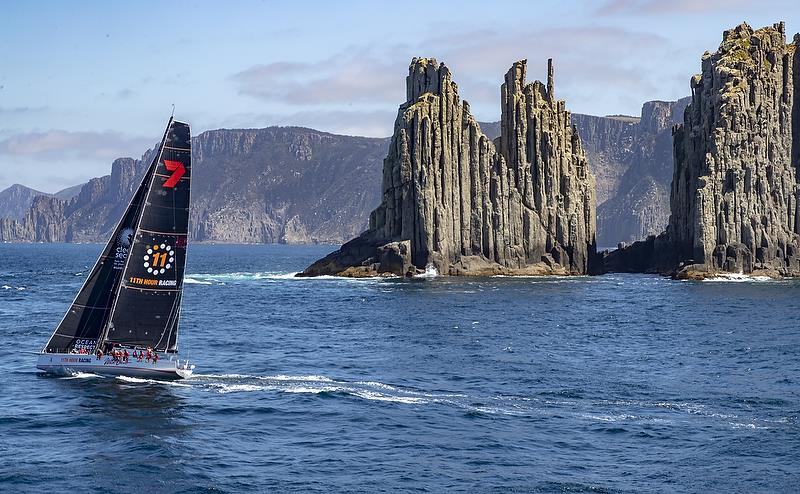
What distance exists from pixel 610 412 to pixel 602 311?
53.0 metres

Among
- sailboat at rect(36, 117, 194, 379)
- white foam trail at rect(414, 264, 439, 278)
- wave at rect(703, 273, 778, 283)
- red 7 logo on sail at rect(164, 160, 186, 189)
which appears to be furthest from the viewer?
white foam trail at rect(414, 264, 439, 278)

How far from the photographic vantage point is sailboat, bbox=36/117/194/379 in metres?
54.9

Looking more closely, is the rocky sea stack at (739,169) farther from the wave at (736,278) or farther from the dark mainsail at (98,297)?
the dark mainsail at (98,297)

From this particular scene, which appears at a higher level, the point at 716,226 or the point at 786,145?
the point at 786,145

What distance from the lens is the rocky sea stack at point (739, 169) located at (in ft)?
490

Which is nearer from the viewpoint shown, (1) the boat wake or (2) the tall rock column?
(1) the boat wake

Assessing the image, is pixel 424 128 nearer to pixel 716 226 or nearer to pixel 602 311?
pixel 716 226

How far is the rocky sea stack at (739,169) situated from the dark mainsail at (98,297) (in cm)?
10390

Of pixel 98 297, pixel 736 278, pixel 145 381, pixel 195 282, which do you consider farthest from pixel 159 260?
pixel 736 278

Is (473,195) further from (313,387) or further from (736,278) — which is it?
(313,387)

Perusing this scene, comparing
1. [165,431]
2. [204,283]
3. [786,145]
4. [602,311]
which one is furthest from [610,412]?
[786,145]

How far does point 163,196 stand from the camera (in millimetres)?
54531

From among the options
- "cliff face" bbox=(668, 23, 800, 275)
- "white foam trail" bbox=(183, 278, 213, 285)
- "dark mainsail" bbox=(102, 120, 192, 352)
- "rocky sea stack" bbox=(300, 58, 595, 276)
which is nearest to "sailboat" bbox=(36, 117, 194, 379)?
"dark mainsail" bbox=(102, 120, 192, 352)

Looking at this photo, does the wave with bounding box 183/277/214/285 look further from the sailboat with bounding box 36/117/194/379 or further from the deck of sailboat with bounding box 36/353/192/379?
the sailboat with bounding box 36/117/194/379
